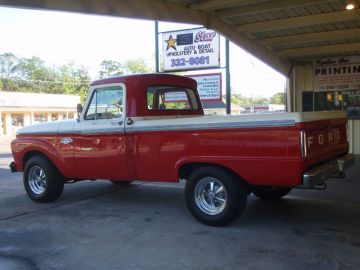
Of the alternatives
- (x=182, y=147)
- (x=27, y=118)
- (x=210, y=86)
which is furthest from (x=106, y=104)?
(x=27, y=118)

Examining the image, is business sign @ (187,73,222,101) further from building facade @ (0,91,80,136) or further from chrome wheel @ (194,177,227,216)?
building facade @ (0,91,80,136)

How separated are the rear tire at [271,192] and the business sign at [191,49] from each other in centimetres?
784

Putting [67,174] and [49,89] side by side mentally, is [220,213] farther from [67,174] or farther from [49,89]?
[49,89]

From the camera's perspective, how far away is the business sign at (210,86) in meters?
15.7

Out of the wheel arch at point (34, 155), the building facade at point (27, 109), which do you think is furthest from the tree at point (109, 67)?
the wheel arch at point (34, 155)

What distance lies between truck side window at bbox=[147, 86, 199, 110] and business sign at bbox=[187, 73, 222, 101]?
7299 millimetres

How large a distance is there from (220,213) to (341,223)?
168 cm

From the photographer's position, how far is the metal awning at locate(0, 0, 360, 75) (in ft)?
29.4

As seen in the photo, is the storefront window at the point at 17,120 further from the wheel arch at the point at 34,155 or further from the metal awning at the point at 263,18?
the wheel arch at the point at 34,155

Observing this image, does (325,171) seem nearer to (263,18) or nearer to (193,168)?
(193,168)

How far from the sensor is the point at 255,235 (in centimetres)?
589

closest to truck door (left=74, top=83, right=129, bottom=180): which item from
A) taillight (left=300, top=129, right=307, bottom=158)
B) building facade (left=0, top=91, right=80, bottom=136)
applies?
taillight (left=300, top=129, right=307, bottom=158)

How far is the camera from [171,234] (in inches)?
238

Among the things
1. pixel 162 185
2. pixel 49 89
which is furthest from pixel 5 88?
pixel 162 185
